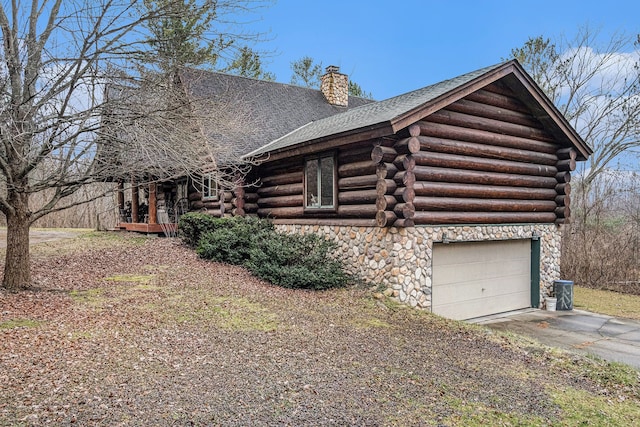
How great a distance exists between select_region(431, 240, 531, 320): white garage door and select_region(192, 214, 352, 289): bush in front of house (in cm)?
192

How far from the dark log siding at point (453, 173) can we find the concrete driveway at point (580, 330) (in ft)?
6.94

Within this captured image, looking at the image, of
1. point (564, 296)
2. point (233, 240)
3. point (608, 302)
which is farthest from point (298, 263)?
point (608, 302)

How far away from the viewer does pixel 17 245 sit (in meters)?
7.00

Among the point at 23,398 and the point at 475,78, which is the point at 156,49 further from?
the point at 475,78

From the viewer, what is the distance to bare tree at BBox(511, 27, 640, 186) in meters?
16.2

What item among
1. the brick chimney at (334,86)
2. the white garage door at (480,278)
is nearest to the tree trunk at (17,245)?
the white garage door at (480,278)

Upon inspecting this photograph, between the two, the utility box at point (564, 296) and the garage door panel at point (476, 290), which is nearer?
the garage door panel at point (476, 290)

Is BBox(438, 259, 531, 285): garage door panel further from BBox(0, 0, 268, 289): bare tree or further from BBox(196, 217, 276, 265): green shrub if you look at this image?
BBox(0, 0, 268, 289): bare tree

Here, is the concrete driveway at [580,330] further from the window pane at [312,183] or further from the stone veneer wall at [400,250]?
the window pane at [312,183]

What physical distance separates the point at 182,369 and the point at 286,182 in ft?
22.8

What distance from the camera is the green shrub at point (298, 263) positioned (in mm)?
8688

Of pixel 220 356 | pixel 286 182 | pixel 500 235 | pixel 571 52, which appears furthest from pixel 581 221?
pixel 220 356

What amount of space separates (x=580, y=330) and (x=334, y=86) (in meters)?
13.1

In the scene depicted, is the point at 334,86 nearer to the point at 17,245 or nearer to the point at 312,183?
the point at 312,183
